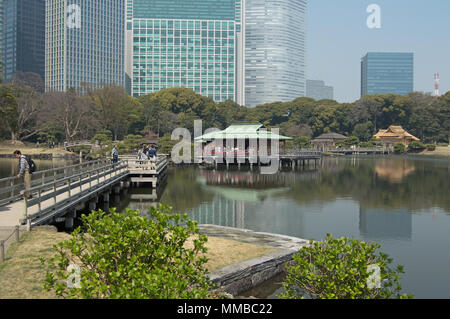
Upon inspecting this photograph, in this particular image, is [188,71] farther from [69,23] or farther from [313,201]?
[313,201]

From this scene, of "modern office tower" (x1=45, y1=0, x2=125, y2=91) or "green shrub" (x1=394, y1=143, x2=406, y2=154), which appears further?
"modern office tower" (x1=45, y1=0, x2=125, y2=91)

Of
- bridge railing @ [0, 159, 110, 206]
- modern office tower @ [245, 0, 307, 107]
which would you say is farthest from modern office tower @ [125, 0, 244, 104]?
bridge railing @ [0, 159, 110, 206]

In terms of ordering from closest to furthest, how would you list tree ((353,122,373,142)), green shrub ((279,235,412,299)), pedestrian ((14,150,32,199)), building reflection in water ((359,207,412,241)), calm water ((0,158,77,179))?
green shrub ((279,235,412,299)), pedestrian ((14,150,32,199)), building reflection in water ((359,207,412,241)), calm water ((0,158,77,179)), tree ((353,122,373,142))

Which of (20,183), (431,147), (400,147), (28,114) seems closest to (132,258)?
(20,183)

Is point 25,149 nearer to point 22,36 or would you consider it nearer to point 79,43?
point 79,43

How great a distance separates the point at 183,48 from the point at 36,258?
142068 mm

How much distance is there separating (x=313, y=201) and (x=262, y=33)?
178444mm

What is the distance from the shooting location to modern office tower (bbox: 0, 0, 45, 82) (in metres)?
140

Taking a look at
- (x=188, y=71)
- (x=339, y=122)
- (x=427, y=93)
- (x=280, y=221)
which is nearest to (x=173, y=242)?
(x=280, y=221)

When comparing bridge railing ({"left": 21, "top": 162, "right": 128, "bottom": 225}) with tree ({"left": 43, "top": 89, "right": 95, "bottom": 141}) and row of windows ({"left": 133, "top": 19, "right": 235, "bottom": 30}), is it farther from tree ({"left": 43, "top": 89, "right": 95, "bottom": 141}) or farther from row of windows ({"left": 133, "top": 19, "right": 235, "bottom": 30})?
row of windows ({"left": 133, "top": 19, "right": 235, "bottom": 30})

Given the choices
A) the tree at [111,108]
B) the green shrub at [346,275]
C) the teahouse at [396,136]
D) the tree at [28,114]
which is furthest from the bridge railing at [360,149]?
the green shrub at [346,275]

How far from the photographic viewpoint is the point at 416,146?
8419 cm

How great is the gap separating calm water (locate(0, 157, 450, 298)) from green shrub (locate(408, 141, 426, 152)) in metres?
52.1

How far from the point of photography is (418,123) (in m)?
88.4
